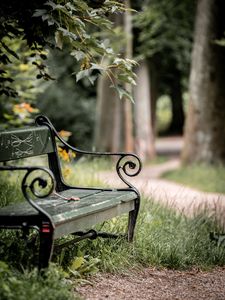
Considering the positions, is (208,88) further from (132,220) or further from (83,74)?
(83,74)

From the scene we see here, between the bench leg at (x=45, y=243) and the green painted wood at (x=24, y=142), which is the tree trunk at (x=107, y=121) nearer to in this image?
the green painted wood at (x=24, y=142)

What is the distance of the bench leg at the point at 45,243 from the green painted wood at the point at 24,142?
1013mm

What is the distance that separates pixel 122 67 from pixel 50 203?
1402 mm

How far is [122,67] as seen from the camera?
5570 mm

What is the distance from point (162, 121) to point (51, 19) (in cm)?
3994

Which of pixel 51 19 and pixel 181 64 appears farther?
pixel 181 64

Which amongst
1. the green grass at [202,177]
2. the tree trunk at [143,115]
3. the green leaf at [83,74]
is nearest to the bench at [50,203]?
the green leaf at [83,74]

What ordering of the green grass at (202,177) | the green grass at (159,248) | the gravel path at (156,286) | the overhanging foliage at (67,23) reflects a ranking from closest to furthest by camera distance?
1. the gravel path at (156,286)
2. the overhanging foliage at (67,23)
3. the green grass at (159,248)
4. the green grass at (202,177)

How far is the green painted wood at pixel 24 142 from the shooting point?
16.8 feet

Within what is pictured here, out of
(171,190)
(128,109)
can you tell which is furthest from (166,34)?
(171,190)

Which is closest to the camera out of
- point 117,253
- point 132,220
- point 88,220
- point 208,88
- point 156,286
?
point 88,220

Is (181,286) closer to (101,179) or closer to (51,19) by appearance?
(51,19)

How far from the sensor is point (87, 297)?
461cm

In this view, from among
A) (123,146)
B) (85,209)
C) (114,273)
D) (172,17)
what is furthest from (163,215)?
(172,17)
